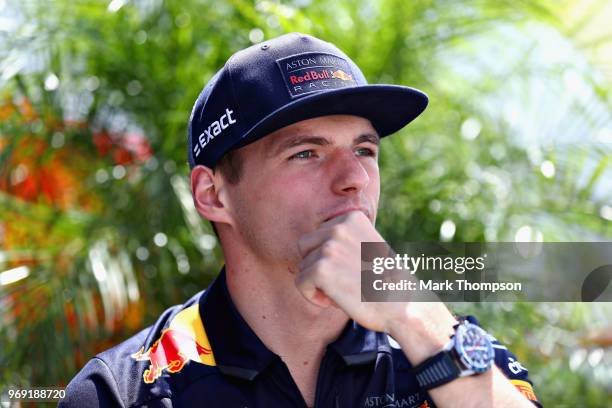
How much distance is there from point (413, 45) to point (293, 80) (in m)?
2.12

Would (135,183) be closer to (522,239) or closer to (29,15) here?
(29,15)

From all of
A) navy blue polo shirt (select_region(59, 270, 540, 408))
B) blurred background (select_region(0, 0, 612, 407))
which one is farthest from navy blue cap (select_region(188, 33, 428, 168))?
blurred background (select_region(0, 0, 612, 407))

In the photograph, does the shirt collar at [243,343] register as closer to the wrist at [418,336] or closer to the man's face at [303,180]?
the man's face at [303,180]

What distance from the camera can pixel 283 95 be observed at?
2.23 metres

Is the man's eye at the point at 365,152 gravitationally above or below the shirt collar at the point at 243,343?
above

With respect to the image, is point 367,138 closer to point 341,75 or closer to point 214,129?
point 341,75

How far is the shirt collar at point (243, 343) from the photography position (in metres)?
2.25

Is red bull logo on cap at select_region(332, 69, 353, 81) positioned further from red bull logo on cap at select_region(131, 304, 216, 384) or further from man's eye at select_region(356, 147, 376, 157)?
red bull logo on cap at select_region(131, 304, 216, 384)

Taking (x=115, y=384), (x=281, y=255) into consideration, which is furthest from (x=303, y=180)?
(x=115, y=384)

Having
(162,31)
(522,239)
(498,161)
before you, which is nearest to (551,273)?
(522,239)

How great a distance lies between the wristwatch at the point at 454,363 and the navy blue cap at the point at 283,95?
717 millimetres

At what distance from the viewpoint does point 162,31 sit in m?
4.11

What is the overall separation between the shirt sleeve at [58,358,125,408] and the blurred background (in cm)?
127
